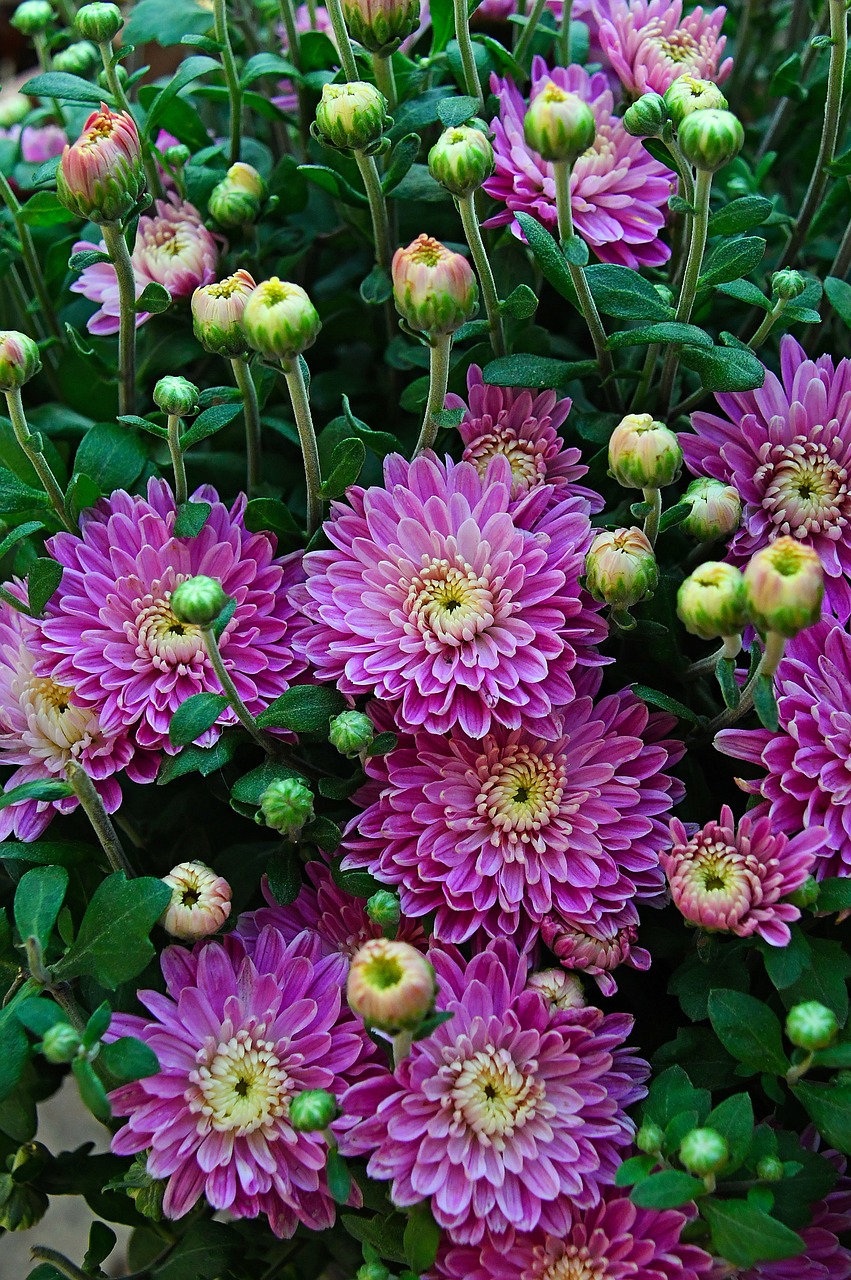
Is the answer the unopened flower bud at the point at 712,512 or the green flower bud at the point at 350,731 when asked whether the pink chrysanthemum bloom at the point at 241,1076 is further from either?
the unopened flower bud at the point at 712,512

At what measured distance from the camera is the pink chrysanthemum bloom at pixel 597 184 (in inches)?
25.3

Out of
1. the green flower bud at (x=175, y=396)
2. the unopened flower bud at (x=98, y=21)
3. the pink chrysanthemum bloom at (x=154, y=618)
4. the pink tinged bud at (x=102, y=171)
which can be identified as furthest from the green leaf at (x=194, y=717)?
the unopened flower bud at (x=98, y=21)

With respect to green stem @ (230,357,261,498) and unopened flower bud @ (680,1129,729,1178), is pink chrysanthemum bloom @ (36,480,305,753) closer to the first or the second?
green stem @ (230,357,261,498)

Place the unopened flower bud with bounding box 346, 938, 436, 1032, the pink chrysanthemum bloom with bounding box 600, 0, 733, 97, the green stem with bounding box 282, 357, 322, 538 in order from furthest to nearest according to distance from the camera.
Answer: the pink chrysanthemum bloom with bounding box 600, 0, 733, 97
the green stem with bounding box 282, 357, 322, 538
the unopened flower bud with bounding box 346, 938, 436, 1032

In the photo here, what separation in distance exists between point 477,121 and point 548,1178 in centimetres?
53

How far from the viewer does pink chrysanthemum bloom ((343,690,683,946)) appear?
555 millimetres

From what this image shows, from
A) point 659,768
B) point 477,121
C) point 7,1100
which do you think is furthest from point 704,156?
point 7,1100

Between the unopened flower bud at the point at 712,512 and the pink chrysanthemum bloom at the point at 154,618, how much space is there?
21 cm

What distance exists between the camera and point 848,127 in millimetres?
792

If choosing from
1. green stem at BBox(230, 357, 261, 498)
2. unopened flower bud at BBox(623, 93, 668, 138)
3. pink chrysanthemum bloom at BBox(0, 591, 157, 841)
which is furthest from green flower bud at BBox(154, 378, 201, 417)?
unopened flower bud at BBox(623, 93, 668, 138)

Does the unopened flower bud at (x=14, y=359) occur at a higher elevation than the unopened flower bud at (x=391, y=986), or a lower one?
higher

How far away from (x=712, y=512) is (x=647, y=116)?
19cm

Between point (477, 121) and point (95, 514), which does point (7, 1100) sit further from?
point (477, 121)

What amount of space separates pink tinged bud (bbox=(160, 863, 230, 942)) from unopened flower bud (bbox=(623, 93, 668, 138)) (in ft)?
1.35
